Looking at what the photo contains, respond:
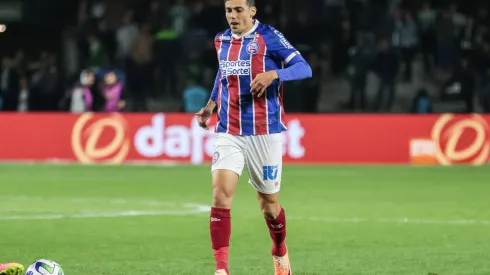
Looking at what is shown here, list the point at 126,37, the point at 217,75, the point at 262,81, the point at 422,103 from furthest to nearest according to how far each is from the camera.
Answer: the point at 126,37
the point at 422,103
the point at 217,75
the point at 262,81

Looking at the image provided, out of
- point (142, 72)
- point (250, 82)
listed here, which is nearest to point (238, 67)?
point (250, 82)

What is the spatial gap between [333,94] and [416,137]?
407 centimetres

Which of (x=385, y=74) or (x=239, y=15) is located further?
(x=385, y=74)

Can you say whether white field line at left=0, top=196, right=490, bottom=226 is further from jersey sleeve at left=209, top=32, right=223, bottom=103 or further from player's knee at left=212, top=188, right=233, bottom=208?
player's knee at left=212, top=188, right=233, bottom=208

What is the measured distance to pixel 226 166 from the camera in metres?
7.35

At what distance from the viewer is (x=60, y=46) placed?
981 inches

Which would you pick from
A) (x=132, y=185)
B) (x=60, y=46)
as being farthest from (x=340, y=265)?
(x=60, y=46)

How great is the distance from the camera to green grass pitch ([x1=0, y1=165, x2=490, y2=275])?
849cm

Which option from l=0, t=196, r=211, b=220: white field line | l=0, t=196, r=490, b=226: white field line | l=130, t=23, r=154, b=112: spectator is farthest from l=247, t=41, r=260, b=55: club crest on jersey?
l=130, t=23, r=154, b=112: spectator

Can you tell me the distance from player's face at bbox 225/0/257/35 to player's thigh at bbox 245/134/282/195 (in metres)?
0.73

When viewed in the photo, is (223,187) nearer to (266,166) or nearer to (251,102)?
(266,166)

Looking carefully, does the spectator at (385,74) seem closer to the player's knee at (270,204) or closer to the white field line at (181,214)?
the white field line at (181,214)

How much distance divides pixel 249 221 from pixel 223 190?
4.43m

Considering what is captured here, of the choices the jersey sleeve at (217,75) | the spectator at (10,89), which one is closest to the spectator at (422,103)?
the spectator at (10,89)
